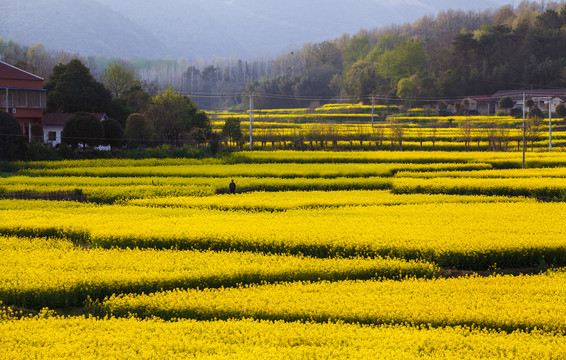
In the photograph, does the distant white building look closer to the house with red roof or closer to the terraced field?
the house with red roof

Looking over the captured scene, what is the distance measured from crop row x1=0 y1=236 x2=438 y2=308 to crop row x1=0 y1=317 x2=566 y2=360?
2076 mm

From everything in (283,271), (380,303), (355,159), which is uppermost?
(355,159)

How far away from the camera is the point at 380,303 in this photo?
527 inches

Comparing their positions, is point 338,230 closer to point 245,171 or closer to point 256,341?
point 256,341

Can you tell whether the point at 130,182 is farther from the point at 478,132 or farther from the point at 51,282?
the point at 478,132

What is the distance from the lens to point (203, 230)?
2075 centimetres

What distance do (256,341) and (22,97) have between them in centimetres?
4520

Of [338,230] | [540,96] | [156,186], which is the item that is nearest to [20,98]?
[156,186]

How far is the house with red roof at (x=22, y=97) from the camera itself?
50062mm

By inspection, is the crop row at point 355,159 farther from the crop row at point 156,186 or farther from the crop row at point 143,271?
the crop row at point 143,271

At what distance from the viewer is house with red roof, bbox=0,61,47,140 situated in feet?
164

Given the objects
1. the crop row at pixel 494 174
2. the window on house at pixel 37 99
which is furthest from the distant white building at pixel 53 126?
the crop row at pixel 494 174

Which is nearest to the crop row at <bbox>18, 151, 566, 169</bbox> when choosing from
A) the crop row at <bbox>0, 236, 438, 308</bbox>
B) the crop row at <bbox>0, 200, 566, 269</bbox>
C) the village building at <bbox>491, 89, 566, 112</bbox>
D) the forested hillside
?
the crop row at <bbox>0, 200, 566, 269</bbox>

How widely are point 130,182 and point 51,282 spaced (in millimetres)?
21121
